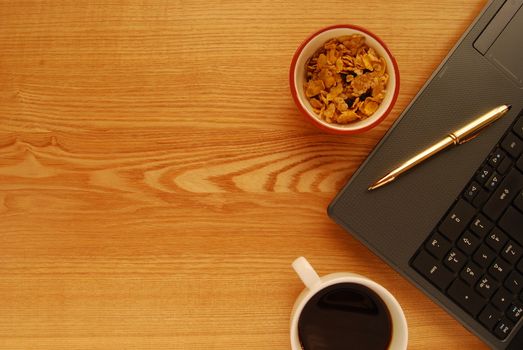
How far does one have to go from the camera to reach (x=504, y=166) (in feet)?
1.94

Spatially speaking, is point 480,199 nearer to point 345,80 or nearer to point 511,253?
point 511,253

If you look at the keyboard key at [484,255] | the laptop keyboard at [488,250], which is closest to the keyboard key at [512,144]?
the laptop keyboard at [488,250]

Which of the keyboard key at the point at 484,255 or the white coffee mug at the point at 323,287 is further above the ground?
the keyboard key at the point at 484,255

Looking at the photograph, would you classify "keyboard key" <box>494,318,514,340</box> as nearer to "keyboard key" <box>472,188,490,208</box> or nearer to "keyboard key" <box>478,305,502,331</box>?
"keyboard key" <box>478,305,502,331</box>

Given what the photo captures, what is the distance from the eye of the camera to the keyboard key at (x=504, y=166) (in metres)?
0.59

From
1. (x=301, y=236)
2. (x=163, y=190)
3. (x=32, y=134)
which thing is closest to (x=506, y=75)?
(x=301, y=236)

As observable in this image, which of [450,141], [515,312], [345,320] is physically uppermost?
[450,141]

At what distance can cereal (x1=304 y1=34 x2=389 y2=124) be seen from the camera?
581 millimetres

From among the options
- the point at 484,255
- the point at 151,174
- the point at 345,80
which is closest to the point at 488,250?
the point at 484,255

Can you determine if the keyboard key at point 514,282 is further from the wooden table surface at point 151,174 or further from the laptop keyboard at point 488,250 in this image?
the wooden table surface at point 151,174

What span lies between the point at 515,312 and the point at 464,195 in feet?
0.44

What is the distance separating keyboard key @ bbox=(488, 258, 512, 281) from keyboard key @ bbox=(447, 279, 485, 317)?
0.03 meters

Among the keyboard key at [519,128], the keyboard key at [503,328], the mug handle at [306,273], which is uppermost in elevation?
the keyboard key at [519,128]

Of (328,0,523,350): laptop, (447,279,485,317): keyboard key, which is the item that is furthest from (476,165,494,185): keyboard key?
(447,279,485,317): keyboard key
